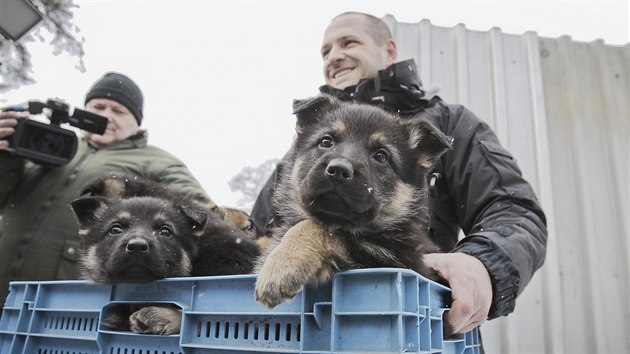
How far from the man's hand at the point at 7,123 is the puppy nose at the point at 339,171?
3127 mm

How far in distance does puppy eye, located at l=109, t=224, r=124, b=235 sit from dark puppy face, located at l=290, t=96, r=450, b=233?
127cm

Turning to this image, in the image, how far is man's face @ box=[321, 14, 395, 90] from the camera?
15.3 ft

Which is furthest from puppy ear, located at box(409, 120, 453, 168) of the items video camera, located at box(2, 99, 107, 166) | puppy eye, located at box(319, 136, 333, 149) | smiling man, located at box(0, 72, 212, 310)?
video camera, located at box(2, 99, 107, 166)

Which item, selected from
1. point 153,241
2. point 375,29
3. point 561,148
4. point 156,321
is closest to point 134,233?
point 153,241

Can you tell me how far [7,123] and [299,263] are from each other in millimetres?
3313

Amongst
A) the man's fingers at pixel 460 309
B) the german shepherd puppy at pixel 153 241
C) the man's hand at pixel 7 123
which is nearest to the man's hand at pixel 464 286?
the man's fingers at pixel 460 309

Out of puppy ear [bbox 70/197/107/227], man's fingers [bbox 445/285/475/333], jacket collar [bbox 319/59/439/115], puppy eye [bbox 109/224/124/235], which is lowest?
man's fingers [bbox 445/285/475/333]

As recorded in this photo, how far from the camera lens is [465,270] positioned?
246 centimetres

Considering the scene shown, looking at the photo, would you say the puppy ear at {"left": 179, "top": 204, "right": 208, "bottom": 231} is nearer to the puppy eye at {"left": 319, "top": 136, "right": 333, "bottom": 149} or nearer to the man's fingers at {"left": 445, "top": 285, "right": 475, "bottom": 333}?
the puppy eye at {"left": 319, "top": 136, "right": 333, "bottom": 149}

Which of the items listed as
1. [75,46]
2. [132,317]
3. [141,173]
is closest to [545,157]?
[141,173]

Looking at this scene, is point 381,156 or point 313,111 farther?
point 313,111

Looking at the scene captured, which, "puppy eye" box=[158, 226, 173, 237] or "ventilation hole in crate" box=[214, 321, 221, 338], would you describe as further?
"puppy eye" box=[158, 226, 173, 237]

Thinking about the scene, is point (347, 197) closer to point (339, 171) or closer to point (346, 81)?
point (339, 171)

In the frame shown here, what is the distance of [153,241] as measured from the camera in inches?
122
